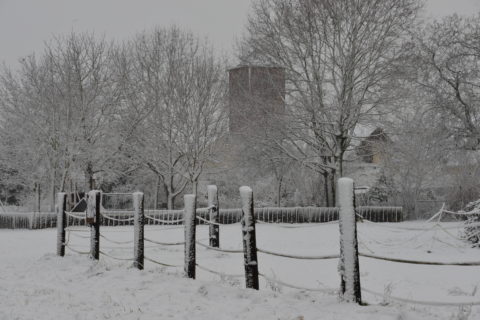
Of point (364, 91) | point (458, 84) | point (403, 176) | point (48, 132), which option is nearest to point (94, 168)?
point (48, 132)

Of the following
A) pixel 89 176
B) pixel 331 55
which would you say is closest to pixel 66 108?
pixel 89 176

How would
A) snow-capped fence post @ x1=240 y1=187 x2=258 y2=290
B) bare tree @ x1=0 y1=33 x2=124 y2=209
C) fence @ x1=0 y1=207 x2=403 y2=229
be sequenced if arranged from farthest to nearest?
bare tree @ x1=0 y1=33 x2=124 y2=209 < fence @ x1=0 y1=207 x2=403 y2=229 < snow-capped fence post @ x1=240 y1=187 x2=258 y2=290

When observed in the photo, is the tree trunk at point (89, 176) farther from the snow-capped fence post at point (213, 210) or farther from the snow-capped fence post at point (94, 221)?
the snow-capped fence post at point (94, 221)

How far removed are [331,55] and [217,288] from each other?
19257 millimetres

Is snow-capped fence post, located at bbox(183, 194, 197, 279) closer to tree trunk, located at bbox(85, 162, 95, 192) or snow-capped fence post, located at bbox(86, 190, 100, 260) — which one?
snow-capped fence post, located at bbox(86, 190, 100, 260)

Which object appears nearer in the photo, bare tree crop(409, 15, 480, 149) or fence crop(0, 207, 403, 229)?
fence crop(0, 207, 403, 229)

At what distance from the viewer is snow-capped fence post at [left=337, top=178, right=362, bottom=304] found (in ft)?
17.1

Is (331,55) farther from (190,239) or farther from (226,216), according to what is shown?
(190,239)

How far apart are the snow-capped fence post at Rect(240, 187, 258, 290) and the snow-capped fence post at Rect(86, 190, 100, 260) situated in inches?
196

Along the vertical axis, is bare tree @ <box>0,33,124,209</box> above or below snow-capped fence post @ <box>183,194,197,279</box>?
above

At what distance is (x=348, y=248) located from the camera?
17.5ft

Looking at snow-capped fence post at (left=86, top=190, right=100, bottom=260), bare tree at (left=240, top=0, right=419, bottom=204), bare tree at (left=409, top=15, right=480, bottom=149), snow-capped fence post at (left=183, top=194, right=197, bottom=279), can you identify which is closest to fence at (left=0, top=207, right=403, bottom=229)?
bare tree at (left=240, top=0, right=419, bottom=204)

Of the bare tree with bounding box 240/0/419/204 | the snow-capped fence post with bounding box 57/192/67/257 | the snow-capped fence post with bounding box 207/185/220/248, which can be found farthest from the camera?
the bare tree with bounding box 240/0/419/204

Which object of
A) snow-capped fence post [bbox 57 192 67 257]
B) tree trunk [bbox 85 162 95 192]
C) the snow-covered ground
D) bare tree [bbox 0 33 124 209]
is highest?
bare tree [bbox 0 33 124 209]
